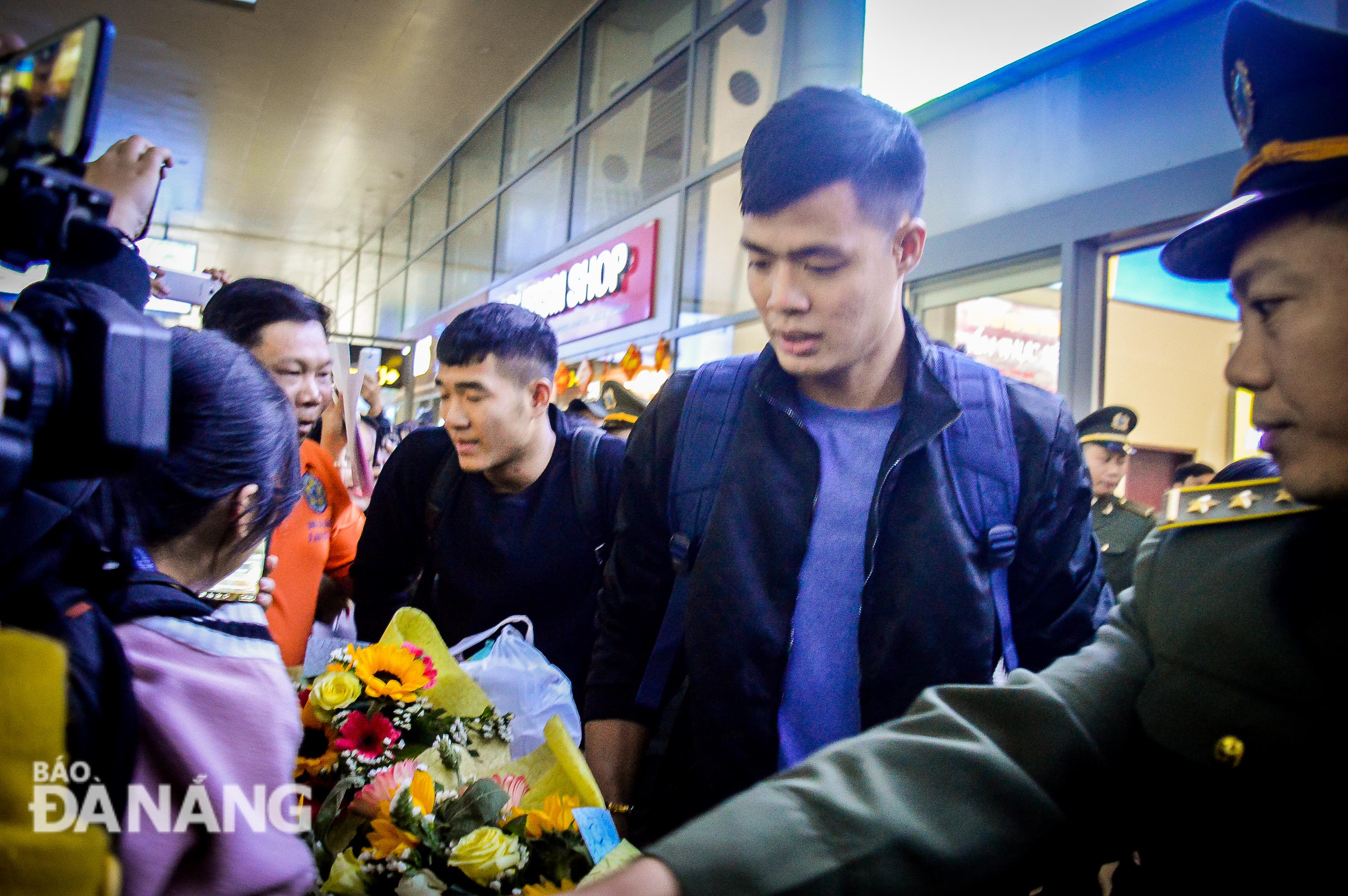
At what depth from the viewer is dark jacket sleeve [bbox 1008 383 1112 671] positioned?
1411mm

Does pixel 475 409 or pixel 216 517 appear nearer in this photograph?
pixel 216 517

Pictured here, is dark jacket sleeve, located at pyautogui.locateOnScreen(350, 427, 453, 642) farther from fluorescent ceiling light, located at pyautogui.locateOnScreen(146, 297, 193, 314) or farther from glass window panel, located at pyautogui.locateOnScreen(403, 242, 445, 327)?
glass window panel, located at pyautogui.locateOnScreen(403, 242, 445, 327)

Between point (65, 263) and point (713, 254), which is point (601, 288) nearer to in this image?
point (713, 254)

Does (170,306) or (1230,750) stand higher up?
(170,306)

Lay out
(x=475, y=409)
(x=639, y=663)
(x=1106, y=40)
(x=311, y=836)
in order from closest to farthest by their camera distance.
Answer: (x=311, y=836) < (x=639, y=663) < (x=475, y=409) < (x=1106, y=40)

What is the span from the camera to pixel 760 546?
1439 millimetres

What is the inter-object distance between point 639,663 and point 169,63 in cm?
1001

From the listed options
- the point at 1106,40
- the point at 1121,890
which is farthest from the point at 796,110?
the point at 1106,40

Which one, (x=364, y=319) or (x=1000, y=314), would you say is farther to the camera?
(x=364, y=319)

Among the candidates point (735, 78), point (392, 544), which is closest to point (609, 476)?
point (392, 544)

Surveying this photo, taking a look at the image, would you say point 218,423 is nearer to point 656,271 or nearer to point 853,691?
point 853,691

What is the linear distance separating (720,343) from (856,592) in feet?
16.2

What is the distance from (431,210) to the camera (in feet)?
41.4

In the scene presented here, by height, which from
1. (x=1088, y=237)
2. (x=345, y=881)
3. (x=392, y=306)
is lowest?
(x=345, y=881)
